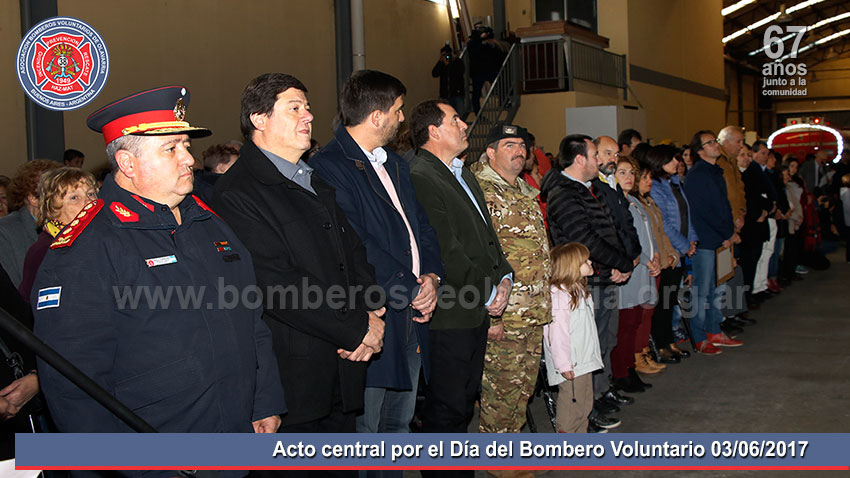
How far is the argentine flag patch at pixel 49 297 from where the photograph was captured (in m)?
1.92

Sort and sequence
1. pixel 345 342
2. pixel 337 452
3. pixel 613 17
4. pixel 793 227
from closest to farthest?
pixel 337 452
pixel 345 342
pixel 793 227
pixel 613 17


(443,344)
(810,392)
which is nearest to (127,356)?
(443,344)

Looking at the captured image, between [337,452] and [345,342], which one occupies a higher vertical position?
[345,342]

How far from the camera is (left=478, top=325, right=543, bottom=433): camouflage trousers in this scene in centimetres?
401

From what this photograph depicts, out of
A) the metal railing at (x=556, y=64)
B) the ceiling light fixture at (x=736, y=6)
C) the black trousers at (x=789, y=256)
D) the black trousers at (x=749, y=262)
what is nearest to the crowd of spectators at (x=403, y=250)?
the black trousers at (x=749, y=262)

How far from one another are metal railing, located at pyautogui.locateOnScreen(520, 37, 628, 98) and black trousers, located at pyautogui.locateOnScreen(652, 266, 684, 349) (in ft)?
32.0

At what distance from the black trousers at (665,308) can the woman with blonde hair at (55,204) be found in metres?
4.53

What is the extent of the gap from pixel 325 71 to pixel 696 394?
7.56 m

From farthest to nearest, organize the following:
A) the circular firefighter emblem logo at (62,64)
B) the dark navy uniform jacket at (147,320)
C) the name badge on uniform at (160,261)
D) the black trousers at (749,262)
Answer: the black trousers at (749,262) < the circular firefighter emblem logo at (62,64) < the name badge on uniform at (160,261) < the dark navy uniform jacket at (147,320)

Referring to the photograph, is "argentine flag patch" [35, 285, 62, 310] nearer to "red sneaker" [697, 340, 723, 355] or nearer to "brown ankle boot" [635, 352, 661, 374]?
"brown ankle boot" [635, 352, 661, 374]

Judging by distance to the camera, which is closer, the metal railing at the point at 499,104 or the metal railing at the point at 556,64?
the metal railing at the point at 499,104

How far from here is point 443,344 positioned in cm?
346

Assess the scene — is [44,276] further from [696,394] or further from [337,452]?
[696,394]

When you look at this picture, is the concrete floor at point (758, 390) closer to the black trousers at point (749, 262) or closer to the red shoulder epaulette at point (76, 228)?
the black trousers at point (749, 262)
